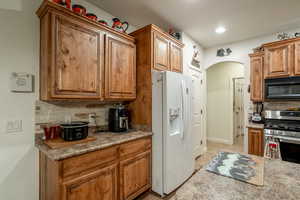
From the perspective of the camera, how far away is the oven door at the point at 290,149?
7.42ft

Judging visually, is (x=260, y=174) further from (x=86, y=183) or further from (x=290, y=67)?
(x=290, y=67)

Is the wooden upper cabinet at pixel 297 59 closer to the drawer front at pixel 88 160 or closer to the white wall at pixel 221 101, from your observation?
the white wall at pixel 221 101

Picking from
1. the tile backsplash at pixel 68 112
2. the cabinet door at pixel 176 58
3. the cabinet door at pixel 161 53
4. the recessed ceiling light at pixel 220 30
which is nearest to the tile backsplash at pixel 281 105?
the recessed ceiling light at pixel 220 30

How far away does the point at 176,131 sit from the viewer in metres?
2.33

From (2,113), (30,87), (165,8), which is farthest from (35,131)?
(165,8)

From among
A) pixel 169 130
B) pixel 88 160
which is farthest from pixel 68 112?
pixel 169 130

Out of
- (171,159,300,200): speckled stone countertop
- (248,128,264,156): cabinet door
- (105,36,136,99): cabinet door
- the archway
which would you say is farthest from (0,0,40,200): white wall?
the archway

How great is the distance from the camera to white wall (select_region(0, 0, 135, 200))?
5.01 ft

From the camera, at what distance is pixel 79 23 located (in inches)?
68.3

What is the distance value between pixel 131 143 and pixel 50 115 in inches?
40.1

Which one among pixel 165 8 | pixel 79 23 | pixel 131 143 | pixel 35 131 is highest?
pixel 165 8

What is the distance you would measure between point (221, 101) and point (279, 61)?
7.56 feet

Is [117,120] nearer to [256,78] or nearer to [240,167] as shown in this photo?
[240,167]

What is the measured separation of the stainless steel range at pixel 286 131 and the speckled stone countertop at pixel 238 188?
5.80ft
